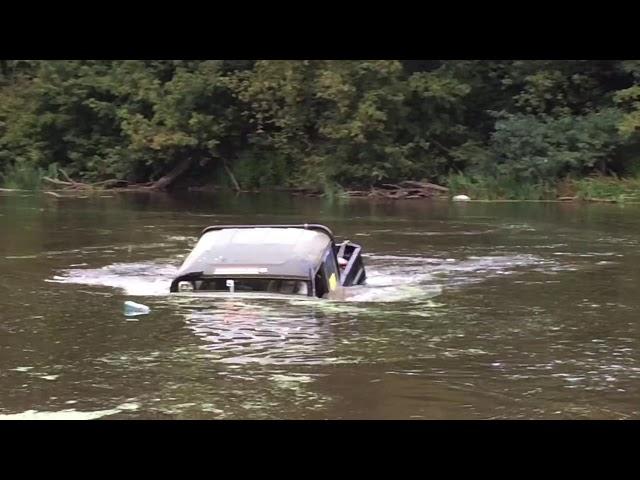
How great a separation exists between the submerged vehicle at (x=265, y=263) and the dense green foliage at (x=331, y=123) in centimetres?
2242

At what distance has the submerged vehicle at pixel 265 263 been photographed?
13.0 metres

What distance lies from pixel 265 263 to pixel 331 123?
27.0 meters

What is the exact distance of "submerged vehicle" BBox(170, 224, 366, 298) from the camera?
512 inches

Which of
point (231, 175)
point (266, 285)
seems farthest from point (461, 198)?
point (266, 285)

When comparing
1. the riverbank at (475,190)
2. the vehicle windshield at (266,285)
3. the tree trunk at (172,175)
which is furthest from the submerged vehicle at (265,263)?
the tree trunk at (172,175)

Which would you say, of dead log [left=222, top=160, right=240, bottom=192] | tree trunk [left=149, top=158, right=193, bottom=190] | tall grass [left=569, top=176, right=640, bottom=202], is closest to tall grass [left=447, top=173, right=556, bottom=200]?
tall grass [left=569, top=176, right=640, bottom=202]

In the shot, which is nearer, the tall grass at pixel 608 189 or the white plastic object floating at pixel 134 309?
the white plastic object floating at pixel 134 309

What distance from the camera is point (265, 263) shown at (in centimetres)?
1315

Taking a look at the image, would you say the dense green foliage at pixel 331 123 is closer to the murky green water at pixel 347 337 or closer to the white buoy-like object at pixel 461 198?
the white buoy-like object at pixel 461 198

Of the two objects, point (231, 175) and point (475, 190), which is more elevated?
point (231, 175)

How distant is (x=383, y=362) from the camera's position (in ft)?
33.2

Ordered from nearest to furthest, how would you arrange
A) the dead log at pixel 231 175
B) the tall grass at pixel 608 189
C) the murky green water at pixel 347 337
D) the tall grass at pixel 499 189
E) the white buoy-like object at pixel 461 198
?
the murky green water at pixel 347 337 → the tall grass at pixel 608 189 → the white buoy-like object at pixel 461 198 → the tall grass at pixel 499 189 → the dead log at pixel 231 175

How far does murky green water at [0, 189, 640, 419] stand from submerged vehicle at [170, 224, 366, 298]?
0.24 metres

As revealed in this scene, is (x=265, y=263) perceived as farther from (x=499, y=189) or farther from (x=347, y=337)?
(x=499, y=189)
